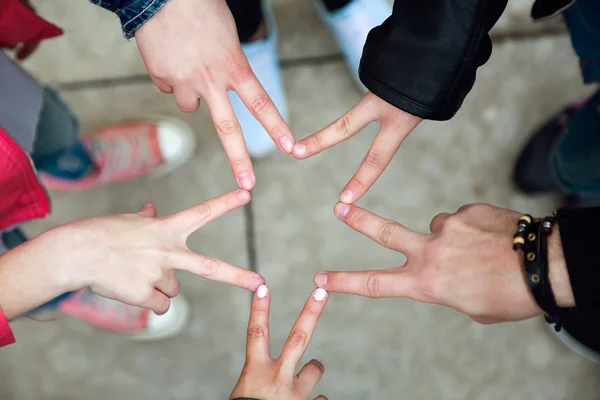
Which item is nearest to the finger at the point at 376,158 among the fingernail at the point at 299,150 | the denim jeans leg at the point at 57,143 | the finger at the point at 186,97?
the fingernail at the point at 299,150

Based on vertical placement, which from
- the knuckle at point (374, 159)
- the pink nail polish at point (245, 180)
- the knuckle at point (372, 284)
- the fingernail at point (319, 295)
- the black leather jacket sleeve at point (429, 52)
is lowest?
the fingernail at point (319, 295)

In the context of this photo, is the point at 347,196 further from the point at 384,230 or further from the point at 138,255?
the point at 138,255

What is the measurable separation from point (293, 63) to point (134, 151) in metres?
0.53

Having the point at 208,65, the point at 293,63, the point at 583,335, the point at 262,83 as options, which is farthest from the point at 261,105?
the point at 583,335

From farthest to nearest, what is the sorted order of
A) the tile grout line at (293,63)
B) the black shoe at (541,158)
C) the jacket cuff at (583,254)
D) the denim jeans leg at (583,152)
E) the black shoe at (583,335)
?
the tile grout line at (293,63)
the black shoe at (541,158)
the black shoe at (583,335)
the denim jeans leg at (583,152)
the jacket cuff at (583,254)

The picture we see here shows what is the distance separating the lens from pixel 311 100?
1.47 meters

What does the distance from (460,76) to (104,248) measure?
0.64 meters

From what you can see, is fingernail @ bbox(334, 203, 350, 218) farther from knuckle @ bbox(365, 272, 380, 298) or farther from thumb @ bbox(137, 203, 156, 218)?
thumb @ bbox(137, 203, 156, 218)

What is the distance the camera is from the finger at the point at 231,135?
0.88 meters

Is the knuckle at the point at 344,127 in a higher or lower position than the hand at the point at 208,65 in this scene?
lower

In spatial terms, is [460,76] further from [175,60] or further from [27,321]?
[27,321]

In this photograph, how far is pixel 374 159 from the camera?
897mm

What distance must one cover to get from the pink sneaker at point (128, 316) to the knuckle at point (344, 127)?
0.69 meters

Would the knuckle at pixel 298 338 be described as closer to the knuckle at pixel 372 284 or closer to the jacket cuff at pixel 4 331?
the knuckle at pixel 372 284
